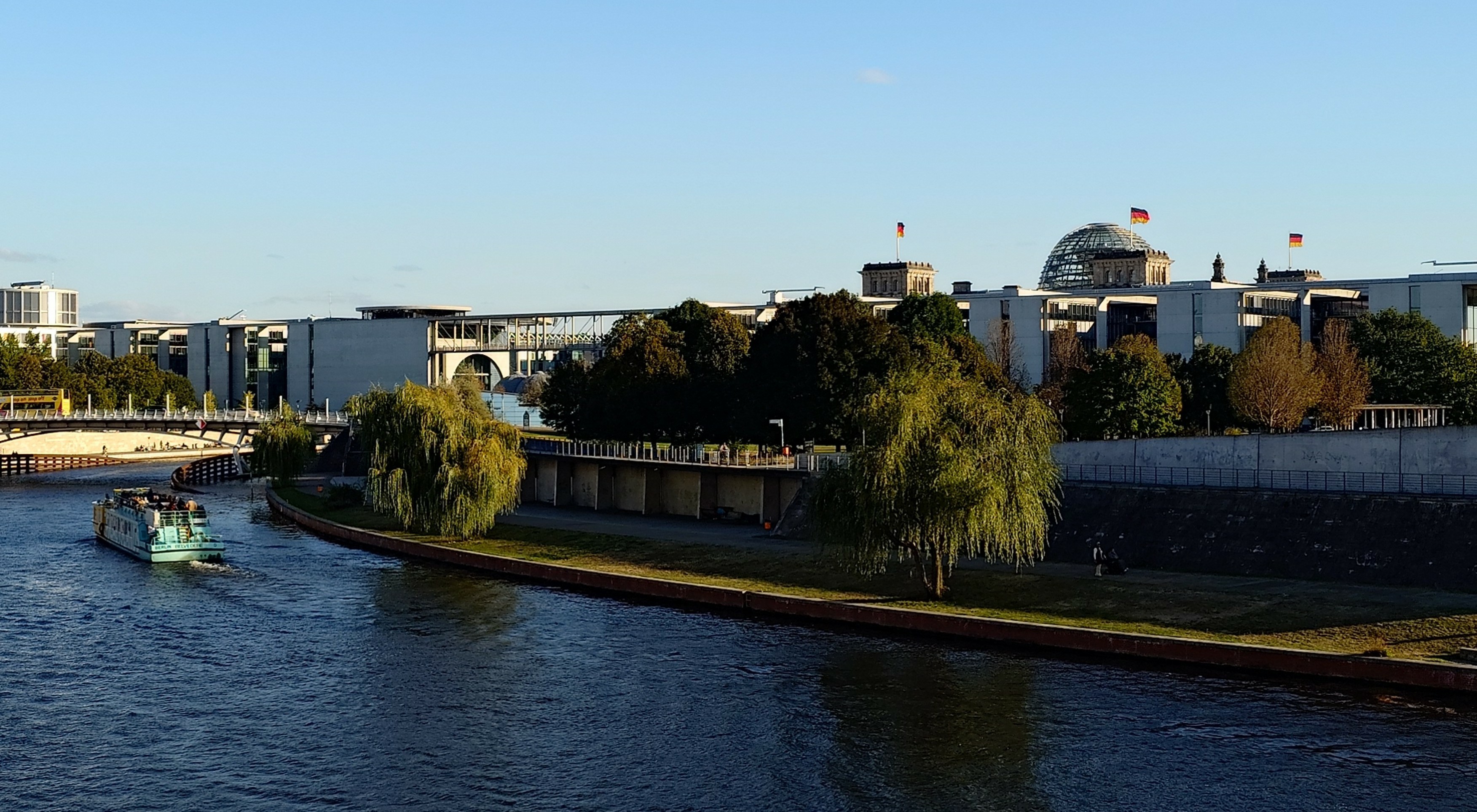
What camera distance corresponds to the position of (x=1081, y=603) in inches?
2285

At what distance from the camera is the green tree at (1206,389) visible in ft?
348

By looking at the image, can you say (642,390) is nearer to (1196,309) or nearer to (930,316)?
(930,316)

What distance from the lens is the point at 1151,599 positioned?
5756 centimetres

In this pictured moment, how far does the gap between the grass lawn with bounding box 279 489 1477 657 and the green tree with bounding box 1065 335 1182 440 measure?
29044 mm

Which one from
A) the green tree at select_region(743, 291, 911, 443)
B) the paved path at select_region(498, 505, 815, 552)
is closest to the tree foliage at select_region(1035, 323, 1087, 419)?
the green tree at select_region(743, 291, 911, 443)

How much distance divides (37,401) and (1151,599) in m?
157

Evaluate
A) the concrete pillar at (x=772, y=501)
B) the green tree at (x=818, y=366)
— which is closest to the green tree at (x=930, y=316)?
the green tree at (x=818, y=366)

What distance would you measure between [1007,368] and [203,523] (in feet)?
220

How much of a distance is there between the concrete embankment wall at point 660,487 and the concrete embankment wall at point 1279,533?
20.1 meters

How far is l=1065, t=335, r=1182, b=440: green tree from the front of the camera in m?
93.4

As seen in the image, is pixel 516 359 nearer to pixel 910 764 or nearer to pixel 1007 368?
pixel 1007 368

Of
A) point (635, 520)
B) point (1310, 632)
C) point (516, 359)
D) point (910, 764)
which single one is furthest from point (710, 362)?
point (516, 359)

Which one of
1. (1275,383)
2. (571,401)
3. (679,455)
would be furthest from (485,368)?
(1275,383)

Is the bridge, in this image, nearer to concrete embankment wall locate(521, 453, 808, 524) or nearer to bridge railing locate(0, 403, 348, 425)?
bridge railing locate(0, 403, 348, 425)
